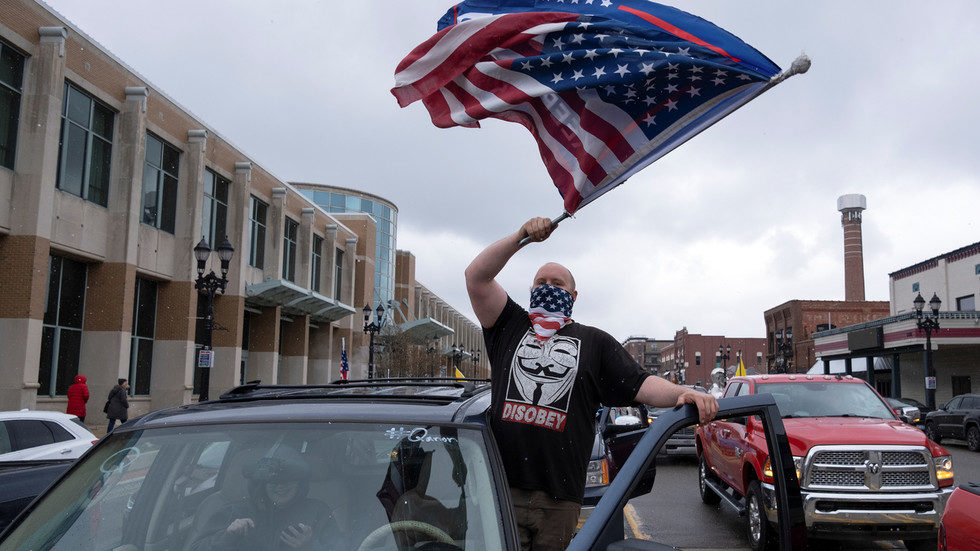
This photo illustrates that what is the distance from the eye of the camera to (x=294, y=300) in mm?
35844

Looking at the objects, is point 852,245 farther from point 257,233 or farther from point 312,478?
point 312,478

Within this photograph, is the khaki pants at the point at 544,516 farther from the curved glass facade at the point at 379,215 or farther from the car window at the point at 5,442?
the curved glass facade at the point at 379,215

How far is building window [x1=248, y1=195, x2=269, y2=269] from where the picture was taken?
35.5m

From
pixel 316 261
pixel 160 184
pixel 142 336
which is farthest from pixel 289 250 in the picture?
pixel 142 336

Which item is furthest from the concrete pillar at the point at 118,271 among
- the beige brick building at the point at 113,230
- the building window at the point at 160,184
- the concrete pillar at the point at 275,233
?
the concrete pillar at the point at 275,233

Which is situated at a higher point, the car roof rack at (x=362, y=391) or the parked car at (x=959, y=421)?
the car roof rack at (x=362, y=391)

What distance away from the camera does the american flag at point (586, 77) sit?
4023 mm

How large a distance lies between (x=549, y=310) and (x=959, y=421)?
940 inches

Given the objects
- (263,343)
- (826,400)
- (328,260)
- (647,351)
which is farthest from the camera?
(647,351)

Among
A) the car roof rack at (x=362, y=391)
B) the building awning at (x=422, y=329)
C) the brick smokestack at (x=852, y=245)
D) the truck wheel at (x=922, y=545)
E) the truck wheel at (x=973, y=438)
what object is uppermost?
the brick smokestack at (x=852, y=245)

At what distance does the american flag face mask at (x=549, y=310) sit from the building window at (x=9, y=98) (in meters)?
21.3

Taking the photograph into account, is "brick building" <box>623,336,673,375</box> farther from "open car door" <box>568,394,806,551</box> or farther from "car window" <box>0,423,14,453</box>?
"open car door" <box>568,394,806,551</box>

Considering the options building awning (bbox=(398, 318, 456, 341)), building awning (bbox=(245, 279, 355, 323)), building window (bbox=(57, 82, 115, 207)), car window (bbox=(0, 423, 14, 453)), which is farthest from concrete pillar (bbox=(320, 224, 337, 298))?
car window (bbox=(0, 423, 14, 453))

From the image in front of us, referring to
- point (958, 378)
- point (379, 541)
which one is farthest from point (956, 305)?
point (379, 541)
